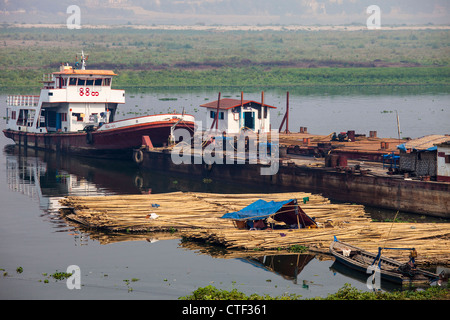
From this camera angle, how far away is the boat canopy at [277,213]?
33.2 metres

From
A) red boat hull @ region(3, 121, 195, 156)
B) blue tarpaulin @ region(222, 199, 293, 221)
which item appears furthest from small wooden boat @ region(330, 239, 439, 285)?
red boat hull @ region(3, 121, 195, 156)

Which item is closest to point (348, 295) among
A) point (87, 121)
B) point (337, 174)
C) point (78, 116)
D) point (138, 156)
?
point (337, 174)

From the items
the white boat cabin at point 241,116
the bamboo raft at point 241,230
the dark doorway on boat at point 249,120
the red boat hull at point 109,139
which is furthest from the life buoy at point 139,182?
the bamboo raft at point 241,230

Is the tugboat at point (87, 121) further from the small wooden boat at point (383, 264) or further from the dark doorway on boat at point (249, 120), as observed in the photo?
the small wooden boat at point (383, 264)

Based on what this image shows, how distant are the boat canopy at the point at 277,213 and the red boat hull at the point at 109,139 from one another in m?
22.7

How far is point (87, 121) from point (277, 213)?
31446 millimetres

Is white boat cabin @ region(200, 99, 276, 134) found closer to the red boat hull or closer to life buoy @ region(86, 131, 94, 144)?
the red boat hull

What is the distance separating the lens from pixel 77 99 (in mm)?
60312

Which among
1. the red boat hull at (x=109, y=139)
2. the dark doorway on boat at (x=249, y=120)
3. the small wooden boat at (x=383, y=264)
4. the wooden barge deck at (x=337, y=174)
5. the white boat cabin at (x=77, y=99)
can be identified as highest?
the white boat cabin at (x=77, y=99)

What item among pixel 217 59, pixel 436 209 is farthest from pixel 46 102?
pixel 217 59

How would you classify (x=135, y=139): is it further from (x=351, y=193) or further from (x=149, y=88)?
(x=149, y=88)

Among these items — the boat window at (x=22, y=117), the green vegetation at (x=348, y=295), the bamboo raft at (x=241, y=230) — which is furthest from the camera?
the boat window at (x=22, y=117)

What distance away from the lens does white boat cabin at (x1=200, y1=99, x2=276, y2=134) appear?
5438 centimetres
